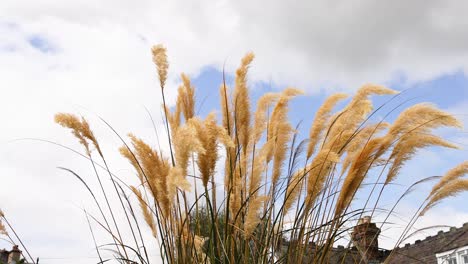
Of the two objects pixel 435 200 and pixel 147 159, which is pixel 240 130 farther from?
pixel 435 200

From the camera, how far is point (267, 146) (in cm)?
306

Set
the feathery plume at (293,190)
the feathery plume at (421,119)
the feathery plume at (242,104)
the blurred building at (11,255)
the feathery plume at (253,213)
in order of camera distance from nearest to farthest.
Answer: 1. the feathery plume at (253,213)
2. the feathery plume at (293,190)
3. the feathery plume at (421,119)
4. the feathery plume at (242,104)
5. the blurred building at (11,255)

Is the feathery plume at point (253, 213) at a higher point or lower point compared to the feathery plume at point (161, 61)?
lower

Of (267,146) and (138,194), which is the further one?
(138,194)

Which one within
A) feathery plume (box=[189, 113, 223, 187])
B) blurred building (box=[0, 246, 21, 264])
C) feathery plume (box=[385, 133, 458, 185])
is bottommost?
feathery plume (box=[189, 113, 223, 187])

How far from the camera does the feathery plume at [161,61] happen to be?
3217 millimetres

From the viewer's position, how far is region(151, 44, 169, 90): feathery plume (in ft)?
10.6

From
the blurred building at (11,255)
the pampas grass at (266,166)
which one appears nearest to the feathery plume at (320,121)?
the pampas grass at (266,166)

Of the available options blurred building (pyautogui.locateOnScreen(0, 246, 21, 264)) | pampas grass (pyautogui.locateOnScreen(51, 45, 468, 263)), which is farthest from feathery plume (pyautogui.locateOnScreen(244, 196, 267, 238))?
blurred building (pyautogui.locateOnScreen(0, 246, 21, 264))

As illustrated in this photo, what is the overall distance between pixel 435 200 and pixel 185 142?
5.59 ft

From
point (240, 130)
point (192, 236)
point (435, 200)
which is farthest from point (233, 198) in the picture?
point (435, 200)

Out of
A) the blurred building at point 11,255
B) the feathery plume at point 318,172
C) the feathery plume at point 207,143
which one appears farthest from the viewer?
the blurred building at point 11,255

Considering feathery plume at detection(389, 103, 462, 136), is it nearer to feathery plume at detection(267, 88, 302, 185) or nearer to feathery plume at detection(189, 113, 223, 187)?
feathery plume at detection(267, 88, 302, 185)

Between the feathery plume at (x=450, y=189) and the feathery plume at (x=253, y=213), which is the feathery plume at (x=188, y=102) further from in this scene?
the feathery plume at (x=450, y=189)
